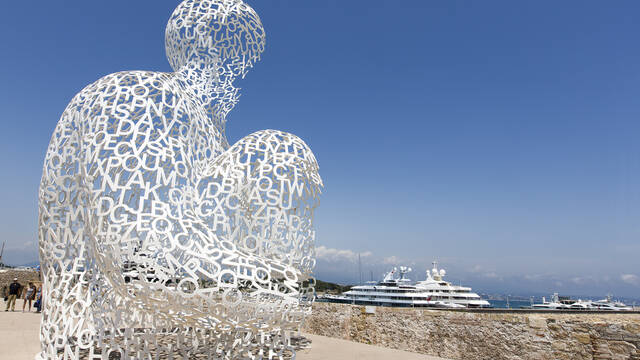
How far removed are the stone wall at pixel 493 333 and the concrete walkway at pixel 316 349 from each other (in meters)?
0.25

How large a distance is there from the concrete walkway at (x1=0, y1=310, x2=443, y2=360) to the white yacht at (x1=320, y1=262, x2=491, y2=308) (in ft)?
80.3

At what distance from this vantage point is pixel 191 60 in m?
6.67

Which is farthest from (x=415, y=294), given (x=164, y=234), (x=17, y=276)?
(x=164, y=234)

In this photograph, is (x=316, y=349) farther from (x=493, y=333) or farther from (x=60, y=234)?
(x=60, y=234)

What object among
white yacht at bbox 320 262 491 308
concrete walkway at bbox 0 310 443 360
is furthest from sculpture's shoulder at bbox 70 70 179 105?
white yacht at bbox 320 262 491 308

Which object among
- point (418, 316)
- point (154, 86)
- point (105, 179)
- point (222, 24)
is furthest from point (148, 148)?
point (418, 316)

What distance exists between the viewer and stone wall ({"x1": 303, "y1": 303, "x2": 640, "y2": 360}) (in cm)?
458

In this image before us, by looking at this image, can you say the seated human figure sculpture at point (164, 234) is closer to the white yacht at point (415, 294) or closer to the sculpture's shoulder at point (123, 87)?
the sculpture's shoulder at point (123, 87)

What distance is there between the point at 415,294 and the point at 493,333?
29470 millimetres

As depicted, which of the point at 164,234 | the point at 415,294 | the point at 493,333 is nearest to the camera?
the point at 164,234

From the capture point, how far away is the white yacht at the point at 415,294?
32.5 metres

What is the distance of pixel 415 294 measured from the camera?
33.5 m

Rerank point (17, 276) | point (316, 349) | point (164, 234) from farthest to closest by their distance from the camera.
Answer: point (17, 276)
point (316, 349)
point (164, 234)

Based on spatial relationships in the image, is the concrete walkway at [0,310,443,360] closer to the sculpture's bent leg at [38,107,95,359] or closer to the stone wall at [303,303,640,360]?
the stone wall at [303,303,640,360]
